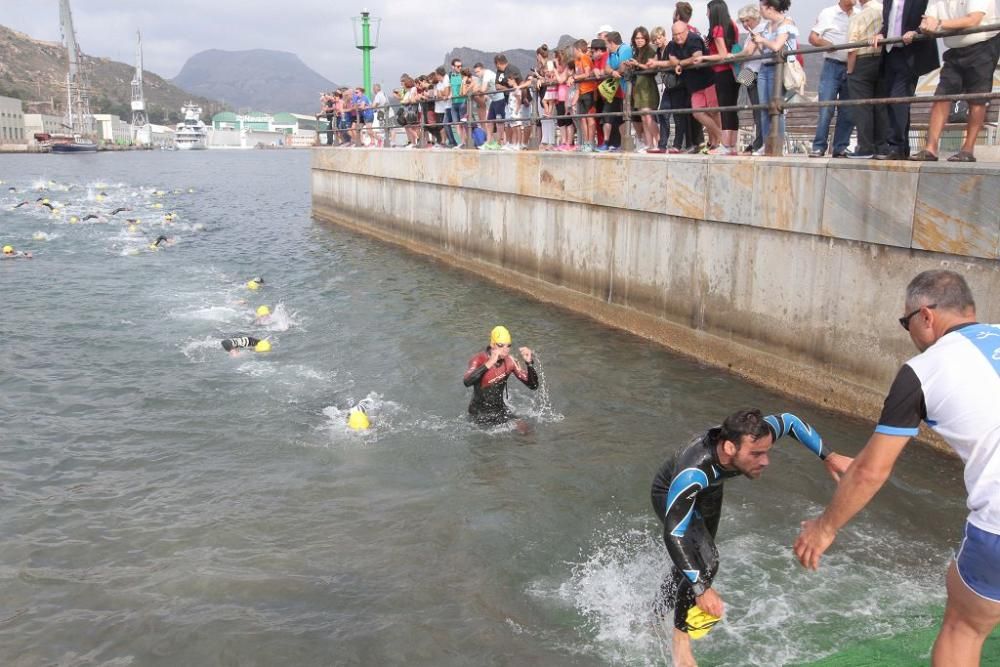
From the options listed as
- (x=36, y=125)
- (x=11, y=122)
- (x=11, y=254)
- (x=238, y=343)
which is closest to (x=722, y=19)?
(x=238, y=343)

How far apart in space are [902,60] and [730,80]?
10.7ft

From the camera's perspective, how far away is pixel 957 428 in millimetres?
3354

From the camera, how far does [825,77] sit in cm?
1034

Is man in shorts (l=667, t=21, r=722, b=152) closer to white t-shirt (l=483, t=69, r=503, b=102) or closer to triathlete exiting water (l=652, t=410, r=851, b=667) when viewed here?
white t-shirt (l=483, t=69, r=503, b=102)

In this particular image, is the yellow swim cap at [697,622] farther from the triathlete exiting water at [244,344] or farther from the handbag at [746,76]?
the triathlete exiting water at [244,344]

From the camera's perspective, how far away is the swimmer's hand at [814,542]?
3.80 meters

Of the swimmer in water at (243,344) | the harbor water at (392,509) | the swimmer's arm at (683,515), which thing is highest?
the swimmer's arm at (683,515)

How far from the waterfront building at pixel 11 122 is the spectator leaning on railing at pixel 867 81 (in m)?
170

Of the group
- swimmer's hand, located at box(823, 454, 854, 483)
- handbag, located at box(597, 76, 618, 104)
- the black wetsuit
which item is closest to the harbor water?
the black wetsuit

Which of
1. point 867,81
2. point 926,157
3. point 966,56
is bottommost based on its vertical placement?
point 926,157

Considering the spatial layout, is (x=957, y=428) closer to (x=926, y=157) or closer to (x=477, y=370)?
(x=477, y=370)

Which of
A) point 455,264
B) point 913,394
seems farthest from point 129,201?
point 913,394

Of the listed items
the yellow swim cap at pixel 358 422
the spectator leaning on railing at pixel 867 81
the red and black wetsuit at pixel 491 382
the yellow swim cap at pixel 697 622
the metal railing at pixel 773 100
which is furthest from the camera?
the yellow swim cap at pixel 358 422

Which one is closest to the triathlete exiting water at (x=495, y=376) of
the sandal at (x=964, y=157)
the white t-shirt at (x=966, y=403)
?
the sandal at (x=964, y=157)
